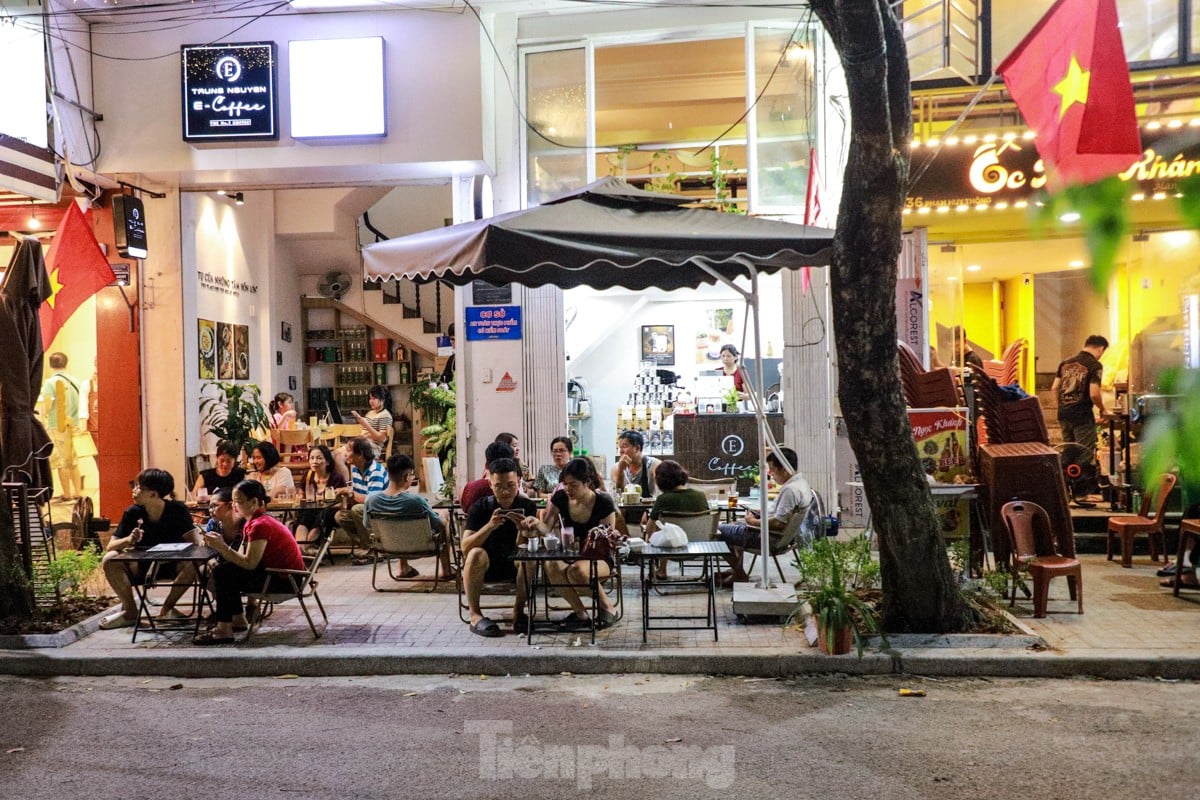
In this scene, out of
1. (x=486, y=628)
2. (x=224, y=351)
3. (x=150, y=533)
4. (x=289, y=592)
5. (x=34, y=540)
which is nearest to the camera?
(x=486, y=628)

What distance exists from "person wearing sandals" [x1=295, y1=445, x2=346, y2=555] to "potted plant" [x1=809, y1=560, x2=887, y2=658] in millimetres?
5455

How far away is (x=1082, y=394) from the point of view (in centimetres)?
1213

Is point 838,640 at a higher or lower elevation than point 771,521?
lower

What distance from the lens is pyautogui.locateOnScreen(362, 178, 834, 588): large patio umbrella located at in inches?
310

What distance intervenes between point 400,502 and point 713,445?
20.1 feet

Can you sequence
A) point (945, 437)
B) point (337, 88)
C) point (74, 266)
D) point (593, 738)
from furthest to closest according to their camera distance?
point (337, 88)
point (74, 266)
point (945, 437)
point (593, 738)

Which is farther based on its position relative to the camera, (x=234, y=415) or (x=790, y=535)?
(x=234, y=415)

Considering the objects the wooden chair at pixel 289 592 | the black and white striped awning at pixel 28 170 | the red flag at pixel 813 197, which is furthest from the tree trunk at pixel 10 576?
the red flag at pixel 813 197

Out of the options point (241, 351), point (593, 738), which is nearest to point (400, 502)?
point (593, 738)

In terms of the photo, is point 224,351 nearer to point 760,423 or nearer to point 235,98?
point 235,98

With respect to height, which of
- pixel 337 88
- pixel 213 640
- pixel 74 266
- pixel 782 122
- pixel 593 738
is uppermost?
pixel 337 88

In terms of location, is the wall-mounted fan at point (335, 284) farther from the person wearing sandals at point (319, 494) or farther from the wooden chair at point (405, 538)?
the wooden chair at point (405, 538)

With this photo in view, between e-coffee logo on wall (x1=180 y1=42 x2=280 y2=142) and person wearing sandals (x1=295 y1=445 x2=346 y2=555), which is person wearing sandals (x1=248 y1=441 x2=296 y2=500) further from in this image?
e-coffee logo on wall (x1=180 y1=42 x2=280 y2=142)

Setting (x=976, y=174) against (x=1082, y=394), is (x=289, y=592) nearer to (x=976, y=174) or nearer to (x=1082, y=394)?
(x=1082, y=394)
